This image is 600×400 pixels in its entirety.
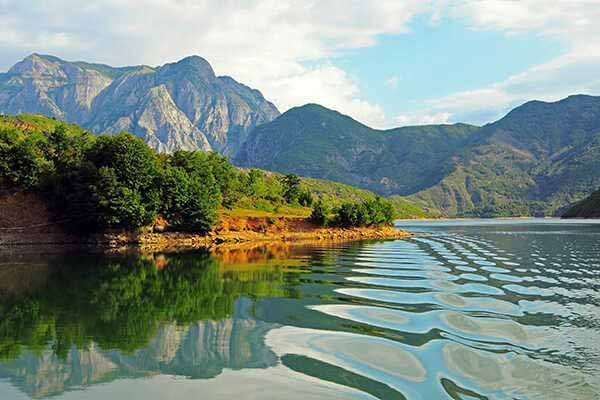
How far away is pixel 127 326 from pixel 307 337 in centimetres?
735

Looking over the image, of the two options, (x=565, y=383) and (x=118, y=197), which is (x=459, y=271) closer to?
(x=565, y=383)

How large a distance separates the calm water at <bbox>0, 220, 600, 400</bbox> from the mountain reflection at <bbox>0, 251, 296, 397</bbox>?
0.08 m

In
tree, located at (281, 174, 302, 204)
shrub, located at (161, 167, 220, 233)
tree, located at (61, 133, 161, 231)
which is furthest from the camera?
tree, located at (281, 174, 302, 204)

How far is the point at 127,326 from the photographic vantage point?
17266mm

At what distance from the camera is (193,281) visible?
98.4ft

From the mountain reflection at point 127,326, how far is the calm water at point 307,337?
3.1 inches

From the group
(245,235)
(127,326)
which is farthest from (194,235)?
(127,326)

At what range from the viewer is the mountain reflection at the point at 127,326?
1218 cm

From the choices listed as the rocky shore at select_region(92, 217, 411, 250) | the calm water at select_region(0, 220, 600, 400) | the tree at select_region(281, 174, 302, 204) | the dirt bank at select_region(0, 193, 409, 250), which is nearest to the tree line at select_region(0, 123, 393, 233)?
the dirt bank at select_region(0, 193, 409, 250)

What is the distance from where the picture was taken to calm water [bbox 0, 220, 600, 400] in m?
10.7

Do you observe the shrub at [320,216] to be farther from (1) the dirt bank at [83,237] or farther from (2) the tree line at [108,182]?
(2) the tree line at [108,182]

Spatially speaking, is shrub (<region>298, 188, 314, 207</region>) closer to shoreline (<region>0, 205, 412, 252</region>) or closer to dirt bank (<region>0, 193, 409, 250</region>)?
shoreline (<region>0, 205, 412, 252</region>)

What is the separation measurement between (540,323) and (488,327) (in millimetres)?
2211

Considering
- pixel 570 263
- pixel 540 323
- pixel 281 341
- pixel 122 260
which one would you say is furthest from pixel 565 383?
pixel 122 260
